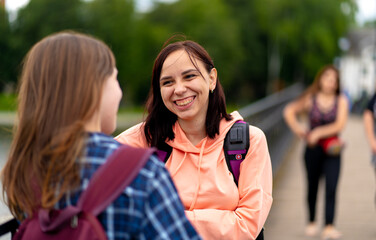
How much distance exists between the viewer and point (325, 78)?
18.6 feet

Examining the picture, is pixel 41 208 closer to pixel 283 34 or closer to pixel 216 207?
pixel 216 207

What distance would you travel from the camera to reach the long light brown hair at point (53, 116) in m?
1.46

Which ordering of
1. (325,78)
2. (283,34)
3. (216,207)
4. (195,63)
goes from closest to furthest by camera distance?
(216,207)
(195,63)
(325,78)
(283,34)

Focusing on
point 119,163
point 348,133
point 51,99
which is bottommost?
point 348,133

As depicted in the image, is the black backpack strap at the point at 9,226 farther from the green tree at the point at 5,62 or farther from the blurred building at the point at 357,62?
the blurred building at the point at 357,62

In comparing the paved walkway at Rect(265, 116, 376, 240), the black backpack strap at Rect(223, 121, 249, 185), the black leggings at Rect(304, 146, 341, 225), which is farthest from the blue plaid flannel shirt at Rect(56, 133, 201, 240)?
the black leggings at Rect(304, 146, 341, 225)

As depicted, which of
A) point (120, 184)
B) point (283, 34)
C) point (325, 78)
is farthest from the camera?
point (283, 34)

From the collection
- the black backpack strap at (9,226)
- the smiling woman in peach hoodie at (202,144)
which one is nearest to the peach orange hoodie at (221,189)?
the smiling woman in peach hoodie at (202,144)

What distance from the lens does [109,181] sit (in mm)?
1399

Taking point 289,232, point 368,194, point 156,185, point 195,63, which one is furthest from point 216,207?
point 368,194

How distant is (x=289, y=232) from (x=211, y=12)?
5596 centimetres

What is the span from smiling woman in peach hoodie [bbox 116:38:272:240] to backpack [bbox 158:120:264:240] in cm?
2

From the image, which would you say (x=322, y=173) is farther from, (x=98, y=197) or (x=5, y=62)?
(x=98, y=197)

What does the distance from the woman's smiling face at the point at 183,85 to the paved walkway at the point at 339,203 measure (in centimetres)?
328
